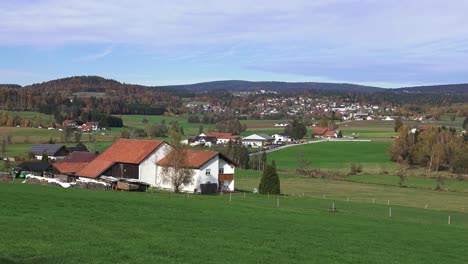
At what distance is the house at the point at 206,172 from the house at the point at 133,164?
1.26 m

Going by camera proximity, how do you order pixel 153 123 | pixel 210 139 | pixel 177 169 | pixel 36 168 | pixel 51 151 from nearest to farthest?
1. pixel 177 169
2. pixel 36 168
3. pixel 51 151
4. pixel 210 139
5. pixel 153 123

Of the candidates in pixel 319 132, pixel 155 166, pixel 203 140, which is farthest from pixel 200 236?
pixel 319 132

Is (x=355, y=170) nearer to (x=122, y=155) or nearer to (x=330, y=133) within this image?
(x=122, y=155)

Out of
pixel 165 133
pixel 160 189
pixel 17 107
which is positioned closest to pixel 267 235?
pixel 160 189

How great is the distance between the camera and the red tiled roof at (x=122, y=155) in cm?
5706

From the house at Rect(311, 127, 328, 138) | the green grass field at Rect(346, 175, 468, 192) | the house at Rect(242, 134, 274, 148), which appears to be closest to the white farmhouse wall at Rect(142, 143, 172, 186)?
the green grass field at Rect(346, 175, 468, 192)

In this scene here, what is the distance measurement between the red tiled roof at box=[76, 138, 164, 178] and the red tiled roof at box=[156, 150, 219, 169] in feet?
7.03

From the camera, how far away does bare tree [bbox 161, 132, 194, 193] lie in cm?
5103

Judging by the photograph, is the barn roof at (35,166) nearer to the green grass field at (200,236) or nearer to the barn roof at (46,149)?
the barn roof at (46,149)

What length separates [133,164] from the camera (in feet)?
188

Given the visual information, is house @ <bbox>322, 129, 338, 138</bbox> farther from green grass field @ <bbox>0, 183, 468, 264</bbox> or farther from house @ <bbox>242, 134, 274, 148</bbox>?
green grass field @ <bbox>0, 183, 468, 264</bbox>

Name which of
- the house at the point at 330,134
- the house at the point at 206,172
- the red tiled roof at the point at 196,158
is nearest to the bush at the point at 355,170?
the house at the point at 206,172

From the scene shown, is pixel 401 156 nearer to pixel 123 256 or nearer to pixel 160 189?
pixel 160 189

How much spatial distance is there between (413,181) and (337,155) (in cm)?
3450
